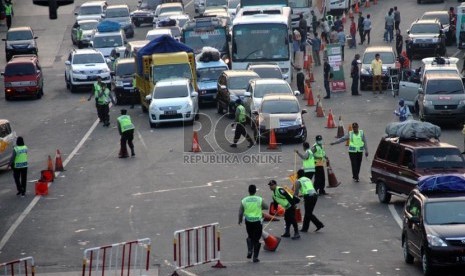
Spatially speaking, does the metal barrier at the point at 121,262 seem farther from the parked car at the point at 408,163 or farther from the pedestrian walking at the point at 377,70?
the pedestrian walking at the point at 377,70

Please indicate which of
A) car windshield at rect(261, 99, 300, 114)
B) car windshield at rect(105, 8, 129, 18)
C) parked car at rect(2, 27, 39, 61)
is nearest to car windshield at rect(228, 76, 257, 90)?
car windshield at rect(261, 99, 300, 114)

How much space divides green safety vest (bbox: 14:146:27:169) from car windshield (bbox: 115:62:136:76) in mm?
18031

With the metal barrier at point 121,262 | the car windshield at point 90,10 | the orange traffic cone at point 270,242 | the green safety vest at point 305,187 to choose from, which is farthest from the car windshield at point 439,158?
the car windshield at point 90,10

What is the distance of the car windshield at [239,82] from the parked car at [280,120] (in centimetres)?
473

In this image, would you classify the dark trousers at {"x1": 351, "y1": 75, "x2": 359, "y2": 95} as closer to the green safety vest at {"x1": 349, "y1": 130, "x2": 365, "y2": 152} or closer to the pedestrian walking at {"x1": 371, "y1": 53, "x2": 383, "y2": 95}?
the pedestrian walking at {"x1": 371, "y1": 53, "x2": 383, "y2": 95}

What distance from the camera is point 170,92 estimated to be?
4462cm

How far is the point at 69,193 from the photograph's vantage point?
33.2 meters

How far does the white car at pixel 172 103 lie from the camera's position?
4372 centimetres

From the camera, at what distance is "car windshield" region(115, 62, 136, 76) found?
51.2m

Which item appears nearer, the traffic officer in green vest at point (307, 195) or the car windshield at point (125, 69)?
the traffic officer in green vest at point (307, 195)

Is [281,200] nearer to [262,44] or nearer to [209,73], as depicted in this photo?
[209,73]

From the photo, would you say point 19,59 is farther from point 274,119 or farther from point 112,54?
point 274,119

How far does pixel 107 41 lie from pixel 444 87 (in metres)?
24.6

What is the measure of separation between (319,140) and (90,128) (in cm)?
1600
